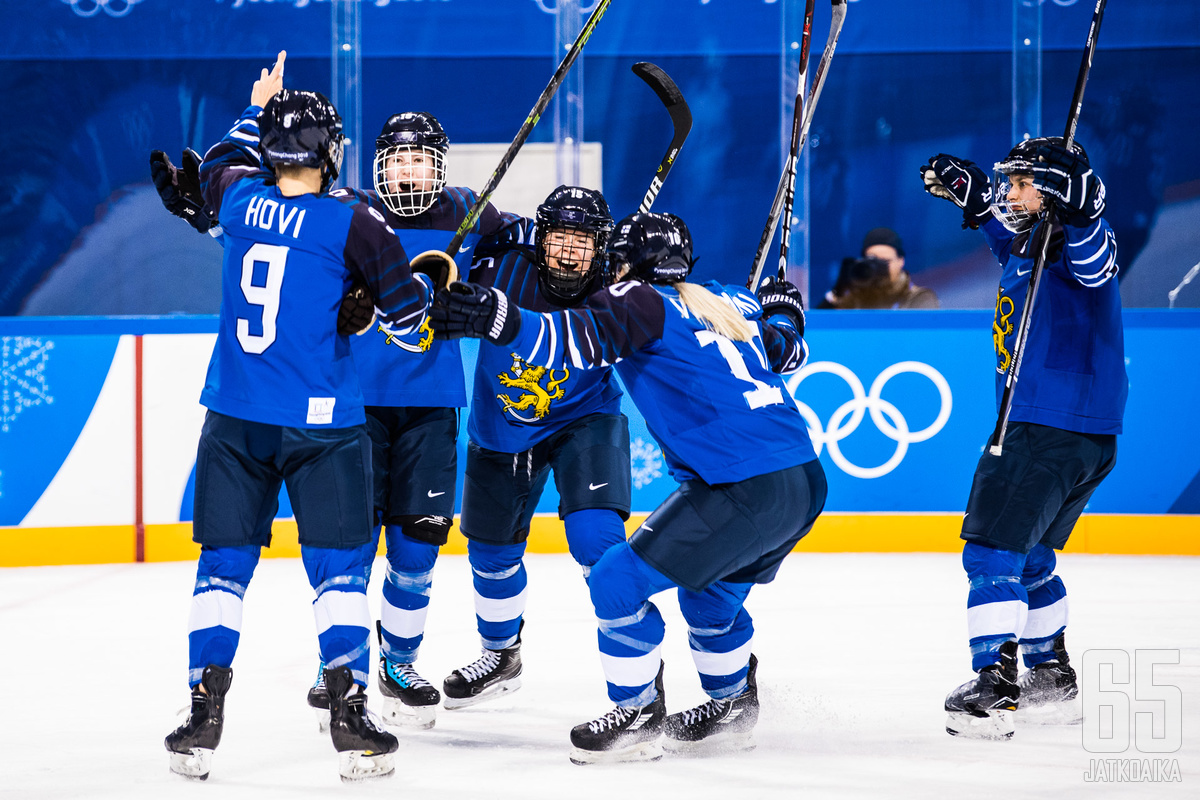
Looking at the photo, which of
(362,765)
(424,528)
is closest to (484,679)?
(424,528)

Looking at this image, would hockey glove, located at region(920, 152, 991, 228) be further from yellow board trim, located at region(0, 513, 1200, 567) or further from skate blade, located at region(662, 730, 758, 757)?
yellow board trim, located at region(0, 513, 1200, 567)

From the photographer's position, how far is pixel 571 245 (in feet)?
10.9

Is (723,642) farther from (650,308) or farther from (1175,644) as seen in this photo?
(1175,644)

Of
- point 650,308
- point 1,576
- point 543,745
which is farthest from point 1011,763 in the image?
point 1,576

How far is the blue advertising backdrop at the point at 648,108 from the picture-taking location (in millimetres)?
8195

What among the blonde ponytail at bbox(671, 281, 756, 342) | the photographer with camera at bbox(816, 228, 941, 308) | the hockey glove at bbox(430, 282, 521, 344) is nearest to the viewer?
the hockey glove at bbox(430, 282, 521, 344)

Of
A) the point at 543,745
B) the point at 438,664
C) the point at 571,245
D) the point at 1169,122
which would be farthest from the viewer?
the point at 1169,122

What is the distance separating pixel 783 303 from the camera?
131 inches

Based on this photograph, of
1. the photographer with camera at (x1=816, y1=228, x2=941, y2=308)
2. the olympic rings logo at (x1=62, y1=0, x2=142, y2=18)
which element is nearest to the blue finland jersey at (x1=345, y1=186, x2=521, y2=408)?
the photographer with camera at (x1=816, y1=228, x2=941, y2=308)

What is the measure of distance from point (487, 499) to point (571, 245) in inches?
28.0

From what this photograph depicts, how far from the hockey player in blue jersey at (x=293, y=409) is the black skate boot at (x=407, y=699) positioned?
52cm

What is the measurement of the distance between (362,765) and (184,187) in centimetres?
138

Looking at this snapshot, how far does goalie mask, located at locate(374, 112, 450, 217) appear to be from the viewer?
331 centimetres

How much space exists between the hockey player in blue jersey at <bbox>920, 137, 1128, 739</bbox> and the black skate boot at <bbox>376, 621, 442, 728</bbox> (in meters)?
1.28
